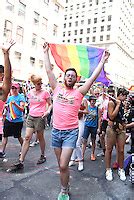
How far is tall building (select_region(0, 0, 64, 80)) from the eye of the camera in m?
25.9

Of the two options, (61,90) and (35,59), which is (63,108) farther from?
(35,59)

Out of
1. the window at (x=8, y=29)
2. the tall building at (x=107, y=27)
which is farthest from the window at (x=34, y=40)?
the tall building at (x=107, y=27)

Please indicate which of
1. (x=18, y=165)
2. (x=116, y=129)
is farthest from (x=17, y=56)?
(x=116, y=129)

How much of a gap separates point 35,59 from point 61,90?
27.4 meters

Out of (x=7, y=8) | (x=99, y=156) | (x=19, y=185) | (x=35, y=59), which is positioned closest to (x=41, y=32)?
(x=35, y=59)

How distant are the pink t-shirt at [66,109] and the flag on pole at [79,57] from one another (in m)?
1.75

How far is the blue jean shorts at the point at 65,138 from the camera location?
10.8ft

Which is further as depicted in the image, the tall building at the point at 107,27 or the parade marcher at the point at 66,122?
the tall building at the point at 107,27

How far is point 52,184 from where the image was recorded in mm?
3900

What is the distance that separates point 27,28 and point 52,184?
89.2 ft

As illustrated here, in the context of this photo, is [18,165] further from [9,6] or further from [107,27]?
[107,27]

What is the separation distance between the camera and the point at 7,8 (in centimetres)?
2556

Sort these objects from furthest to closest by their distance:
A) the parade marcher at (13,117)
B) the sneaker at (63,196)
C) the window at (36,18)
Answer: the window at (36,18), the parade marcher at (13,117), the sneaker at (63,196)

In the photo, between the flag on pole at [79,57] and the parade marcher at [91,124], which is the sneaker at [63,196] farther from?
the flag on pole at [79,57]
